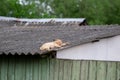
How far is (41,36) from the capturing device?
10750mm

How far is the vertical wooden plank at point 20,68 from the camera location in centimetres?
928

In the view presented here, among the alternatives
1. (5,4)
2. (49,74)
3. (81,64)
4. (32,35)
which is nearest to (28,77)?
(49,74)

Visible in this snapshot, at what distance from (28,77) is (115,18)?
26.2 metres

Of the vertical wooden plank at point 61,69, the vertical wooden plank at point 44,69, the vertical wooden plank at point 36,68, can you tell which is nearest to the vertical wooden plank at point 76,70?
the vertical wooden plank at point 61,69

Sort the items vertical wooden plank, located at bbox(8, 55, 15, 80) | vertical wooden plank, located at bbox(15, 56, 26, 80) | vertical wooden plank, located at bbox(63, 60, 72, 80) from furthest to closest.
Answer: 1. vertical wooden plank, located at bbox(8, 55, 15, 80)
2. vertical wooden plank, located at bbox(15, 56, 26, 80)
3. vertical wooden plank, located at bbox(63, 60, 72, 80)

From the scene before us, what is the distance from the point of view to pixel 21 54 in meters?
8.81

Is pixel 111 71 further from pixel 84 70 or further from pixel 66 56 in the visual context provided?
pixel 66 56

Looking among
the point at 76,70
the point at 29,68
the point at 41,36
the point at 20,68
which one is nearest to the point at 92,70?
the point at 76,70

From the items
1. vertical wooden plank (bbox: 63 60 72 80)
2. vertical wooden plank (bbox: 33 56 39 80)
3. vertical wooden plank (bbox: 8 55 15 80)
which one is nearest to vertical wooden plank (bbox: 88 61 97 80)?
A: vertical wooden plank (bbox: 63 60 72 80)

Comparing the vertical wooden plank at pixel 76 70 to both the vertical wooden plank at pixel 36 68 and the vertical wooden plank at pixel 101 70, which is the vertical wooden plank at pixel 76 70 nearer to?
the vertical wooden plank at pixel 101 70

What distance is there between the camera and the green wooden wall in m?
8.53

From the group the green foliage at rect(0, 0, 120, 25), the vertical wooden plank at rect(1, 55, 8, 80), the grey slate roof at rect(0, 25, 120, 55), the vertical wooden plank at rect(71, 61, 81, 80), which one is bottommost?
the green foliage at rect(0, 0, 120, 25)

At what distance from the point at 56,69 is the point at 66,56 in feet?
1.65

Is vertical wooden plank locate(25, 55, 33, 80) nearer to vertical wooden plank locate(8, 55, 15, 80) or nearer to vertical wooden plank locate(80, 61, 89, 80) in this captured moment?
vertical wooden plank locate(8, 55, 15, 80)
